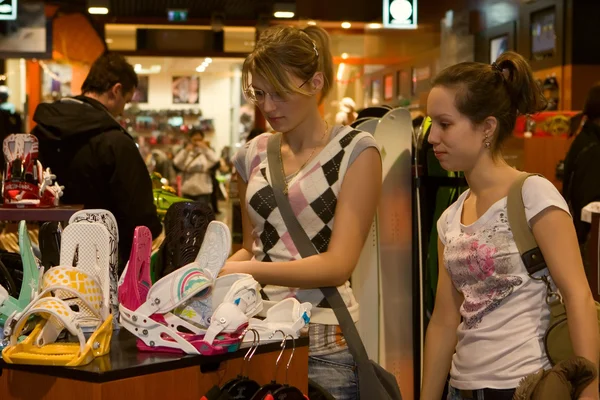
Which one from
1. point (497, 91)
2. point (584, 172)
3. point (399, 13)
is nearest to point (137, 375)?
point (497, 91)

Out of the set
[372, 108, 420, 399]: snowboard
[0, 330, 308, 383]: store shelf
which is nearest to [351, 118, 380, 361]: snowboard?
[372, 108, 420, 399]: snowboard

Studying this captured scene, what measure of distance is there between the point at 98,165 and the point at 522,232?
7.76 ft

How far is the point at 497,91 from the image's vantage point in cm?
225

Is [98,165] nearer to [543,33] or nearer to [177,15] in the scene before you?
[543,33]

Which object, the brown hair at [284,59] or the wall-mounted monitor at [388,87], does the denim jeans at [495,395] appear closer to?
the brown hair at [284,59]

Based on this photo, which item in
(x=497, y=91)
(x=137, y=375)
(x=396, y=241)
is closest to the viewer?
(x=137, y=375)

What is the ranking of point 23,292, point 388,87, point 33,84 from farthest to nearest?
point 33,84, point 388,87, point 23,292

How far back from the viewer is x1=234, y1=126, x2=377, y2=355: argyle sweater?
2.26 m

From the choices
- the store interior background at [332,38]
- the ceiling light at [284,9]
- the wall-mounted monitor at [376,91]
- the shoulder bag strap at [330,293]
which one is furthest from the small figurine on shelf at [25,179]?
the wall-mounted monitor at [376,91]

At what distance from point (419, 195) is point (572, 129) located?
274 centimetres

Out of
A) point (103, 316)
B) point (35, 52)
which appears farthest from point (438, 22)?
point (103, 316)

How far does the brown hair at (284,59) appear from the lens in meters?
2.26

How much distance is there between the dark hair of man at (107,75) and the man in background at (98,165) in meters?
0.19

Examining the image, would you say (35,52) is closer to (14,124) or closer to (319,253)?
(14,124)
